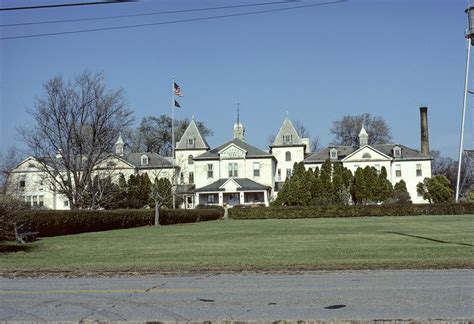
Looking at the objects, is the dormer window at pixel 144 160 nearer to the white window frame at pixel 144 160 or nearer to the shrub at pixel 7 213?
the white window frame at pixel 144 160

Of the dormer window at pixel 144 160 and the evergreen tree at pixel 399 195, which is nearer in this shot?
the evergreen tree at pixel 399 195

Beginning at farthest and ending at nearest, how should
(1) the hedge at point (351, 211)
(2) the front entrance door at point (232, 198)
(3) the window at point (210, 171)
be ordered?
(3) the window at point (210, 171) < (2) the front entrance door at point (232, 198) < (1) the hedge at point (351, 211)

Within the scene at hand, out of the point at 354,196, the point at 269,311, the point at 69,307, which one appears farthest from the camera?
the point at 354,196

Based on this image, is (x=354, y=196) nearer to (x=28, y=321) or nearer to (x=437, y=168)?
(x=437, y=168)

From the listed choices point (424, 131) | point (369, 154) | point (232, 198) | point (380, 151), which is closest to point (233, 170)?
point (232, 198)

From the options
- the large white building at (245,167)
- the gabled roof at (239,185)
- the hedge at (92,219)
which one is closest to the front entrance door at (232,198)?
the large white building at (245,167)

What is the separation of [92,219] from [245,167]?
135ft

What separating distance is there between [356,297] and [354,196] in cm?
6671

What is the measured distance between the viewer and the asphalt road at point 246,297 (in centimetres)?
780

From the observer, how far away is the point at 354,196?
243 ft

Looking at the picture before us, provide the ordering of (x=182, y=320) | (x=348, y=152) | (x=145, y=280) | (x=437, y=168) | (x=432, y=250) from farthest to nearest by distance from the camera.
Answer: (x=437, y=168) < (x=348, y=152) < (x=432, y=250) < (x=145, y=280) < (x=182, y=320)

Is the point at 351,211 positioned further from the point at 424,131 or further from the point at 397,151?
the point at 424,131

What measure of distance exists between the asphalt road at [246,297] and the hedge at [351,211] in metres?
44.9

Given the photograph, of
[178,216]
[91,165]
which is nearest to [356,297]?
[178,216]
